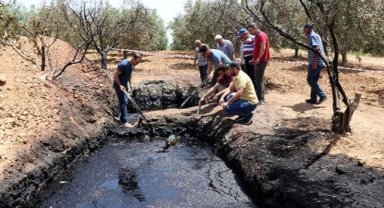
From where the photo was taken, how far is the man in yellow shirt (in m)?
8.91

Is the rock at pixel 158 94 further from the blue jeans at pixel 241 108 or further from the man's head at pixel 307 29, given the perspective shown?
the man's head at pixel 307 29

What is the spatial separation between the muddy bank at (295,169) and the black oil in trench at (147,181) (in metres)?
0.34

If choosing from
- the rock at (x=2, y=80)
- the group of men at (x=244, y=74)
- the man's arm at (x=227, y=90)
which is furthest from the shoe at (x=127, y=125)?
the rock at (x=2, y=80)

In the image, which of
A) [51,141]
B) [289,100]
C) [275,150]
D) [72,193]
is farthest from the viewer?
[289,100]

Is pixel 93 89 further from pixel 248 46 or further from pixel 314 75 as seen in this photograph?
pixel 314 75

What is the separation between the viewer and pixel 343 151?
7.23 meters

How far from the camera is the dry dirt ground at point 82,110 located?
290 inches

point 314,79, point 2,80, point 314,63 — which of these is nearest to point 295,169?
point 314,63

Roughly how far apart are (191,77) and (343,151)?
867cm

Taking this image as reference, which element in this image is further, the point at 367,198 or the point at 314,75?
the point at 314,75

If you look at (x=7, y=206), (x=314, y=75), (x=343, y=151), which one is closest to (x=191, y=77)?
(x=314, y=75)

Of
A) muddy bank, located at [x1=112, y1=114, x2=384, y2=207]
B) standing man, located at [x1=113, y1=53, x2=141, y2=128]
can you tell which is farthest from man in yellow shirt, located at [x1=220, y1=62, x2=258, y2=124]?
standing man, located at [x1=113, y1=53, x2=141, y2=128]

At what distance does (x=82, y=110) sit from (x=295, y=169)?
5722mm

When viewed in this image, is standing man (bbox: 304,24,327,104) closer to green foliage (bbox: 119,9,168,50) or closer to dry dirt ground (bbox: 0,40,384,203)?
dry dirt ground (bbox: 0,40,384,203)
